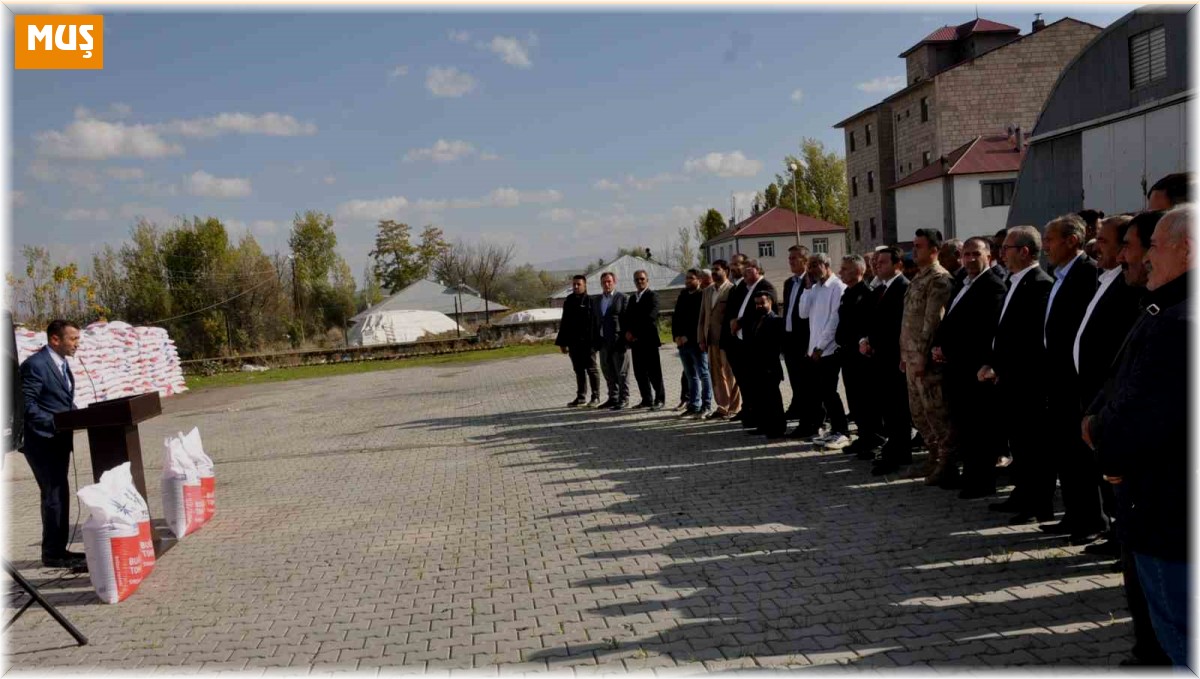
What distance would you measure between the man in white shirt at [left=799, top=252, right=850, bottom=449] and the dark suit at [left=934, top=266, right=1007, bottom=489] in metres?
2.02

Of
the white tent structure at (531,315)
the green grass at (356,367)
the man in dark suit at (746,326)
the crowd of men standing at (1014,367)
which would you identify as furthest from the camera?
the white tent structure at (531,315)

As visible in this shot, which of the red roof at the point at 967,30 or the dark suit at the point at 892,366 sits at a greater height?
the red roof at the point at 967,30

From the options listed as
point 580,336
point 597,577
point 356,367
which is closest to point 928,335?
point 597,577

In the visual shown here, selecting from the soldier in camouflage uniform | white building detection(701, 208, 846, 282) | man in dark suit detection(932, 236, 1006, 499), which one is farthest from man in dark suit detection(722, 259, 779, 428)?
white building detection(701, 208, 846, 282)

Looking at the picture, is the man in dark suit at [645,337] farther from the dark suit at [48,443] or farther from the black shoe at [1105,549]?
the black shoe at [1105,549]

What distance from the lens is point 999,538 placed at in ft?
20.1

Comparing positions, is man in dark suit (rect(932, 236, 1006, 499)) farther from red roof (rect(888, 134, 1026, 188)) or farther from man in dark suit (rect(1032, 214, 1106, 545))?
red roof (rect(888, 134, 1026, 188))

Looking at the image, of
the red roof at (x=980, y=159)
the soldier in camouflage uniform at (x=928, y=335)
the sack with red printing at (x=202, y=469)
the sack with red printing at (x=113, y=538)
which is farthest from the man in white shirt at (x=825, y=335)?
the red roof at (x=980, y=159)

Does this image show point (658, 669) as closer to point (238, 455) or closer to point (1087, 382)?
point (1087, 382)

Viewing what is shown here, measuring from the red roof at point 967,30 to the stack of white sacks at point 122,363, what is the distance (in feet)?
148

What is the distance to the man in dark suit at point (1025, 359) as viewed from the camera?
6246 millimetres

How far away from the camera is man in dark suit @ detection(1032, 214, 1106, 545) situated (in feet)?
18.5

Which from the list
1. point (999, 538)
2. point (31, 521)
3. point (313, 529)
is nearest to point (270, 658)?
point (313, 529)

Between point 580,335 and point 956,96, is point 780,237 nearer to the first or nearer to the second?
point 956,96
